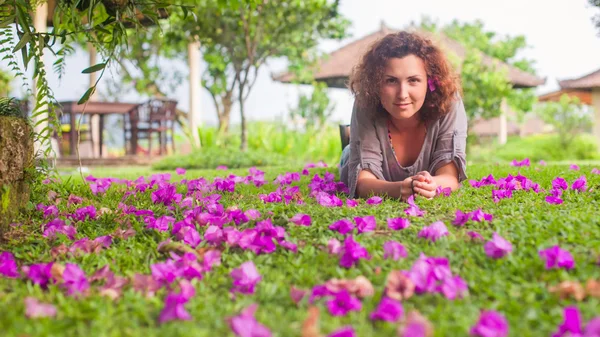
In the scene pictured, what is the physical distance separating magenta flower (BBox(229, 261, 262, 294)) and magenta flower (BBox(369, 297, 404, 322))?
0.38 metres

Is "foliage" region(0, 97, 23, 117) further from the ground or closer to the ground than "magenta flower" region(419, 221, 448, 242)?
further from the ground

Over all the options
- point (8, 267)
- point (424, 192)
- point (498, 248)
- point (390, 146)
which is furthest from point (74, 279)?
point (390, 146)

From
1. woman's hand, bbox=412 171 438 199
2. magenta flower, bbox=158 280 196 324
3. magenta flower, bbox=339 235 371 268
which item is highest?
woman's hand, bbox=412 171 438 199

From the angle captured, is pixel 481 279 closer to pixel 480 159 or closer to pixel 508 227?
pixel 508 227

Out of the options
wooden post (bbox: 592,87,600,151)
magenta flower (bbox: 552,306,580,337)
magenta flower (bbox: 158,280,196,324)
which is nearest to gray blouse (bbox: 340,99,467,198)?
magenta flower (bbox: 158,280,196,324)

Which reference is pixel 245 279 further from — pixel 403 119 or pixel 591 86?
pixel 591 86

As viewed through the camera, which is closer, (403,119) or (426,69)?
(426,69)

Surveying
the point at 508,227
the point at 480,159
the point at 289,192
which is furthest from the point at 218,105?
the point at 508,227

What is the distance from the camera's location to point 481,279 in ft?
4.97

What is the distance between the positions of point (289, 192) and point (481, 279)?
60.6 inches

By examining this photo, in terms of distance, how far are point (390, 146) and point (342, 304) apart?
186 cm

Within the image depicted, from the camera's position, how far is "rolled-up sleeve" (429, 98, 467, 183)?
2.95m

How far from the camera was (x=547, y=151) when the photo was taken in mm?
14586

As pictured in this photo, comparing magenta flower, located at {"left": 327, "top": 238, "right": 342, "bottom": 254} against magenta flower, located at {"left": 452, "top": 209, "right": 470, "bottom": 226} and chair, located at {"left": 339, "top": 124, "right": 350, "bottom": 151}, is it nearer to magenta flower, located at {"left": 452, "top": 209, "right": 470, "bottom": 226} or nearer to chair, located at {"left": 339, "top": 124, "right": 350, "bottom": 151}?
magenta flower, located at {"left": 452, "top": 209, "right": 470, "bottom": 226}
